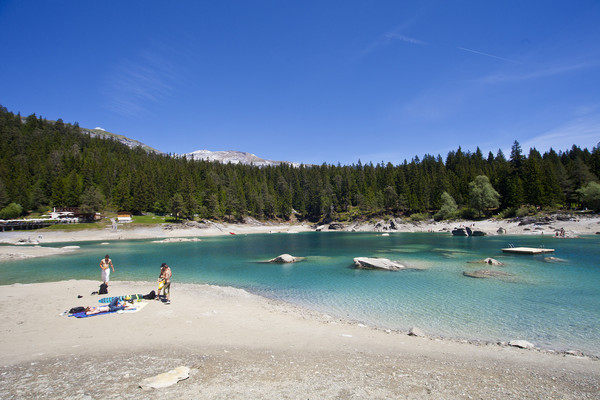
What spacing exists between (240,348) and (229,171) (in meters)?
140

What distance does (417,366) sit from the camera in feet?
25.3

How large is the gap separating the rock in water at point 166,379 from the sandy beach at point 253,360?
0.15 metres

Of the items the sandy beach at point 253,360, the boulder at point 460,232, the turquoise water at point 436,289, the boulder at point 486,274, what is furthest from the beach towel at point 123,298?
the boulder at point 460,232

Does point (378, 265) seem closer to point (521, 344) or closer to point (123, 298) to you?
point (521, 344)

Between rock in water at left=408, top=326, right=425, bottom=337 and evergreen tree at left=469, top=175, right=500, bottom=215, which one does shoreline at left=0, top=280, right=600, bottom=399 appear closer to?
rock in water at left=408, top=326, right=425, bottom=337

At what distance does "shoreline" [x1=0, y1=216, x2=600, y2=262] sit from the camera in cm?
4644

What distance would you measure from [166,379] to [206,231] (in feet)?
290

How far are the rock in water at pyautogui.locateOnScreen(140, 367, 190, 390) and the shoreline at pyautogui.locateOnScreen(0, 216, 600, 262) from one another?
1655 inches

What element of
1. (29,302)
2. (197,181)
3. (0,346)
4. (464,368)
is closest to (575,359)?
(464,368)

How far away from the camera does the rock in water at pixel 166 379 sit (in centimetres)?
601

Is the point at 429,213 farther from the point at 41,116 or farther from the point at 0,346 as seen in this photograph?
the point at 41,116

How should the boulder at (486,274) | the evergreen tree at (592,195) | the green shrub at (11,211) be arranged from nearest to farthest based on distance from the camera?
1. the boulder at (486,274)
2. the evergreen tree at (592,195)
3. the green shrub at (11,211)

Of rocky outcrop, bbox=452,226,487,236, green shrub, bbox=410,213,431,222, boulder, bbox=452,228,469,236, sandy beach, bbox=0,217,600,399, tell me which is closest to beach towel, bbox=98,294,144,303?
sandy beach, bbox=0,217,600,399

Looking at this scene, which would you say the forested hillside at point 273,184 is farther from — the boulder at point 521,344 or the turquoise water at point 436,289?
the boulder at point 521,344
